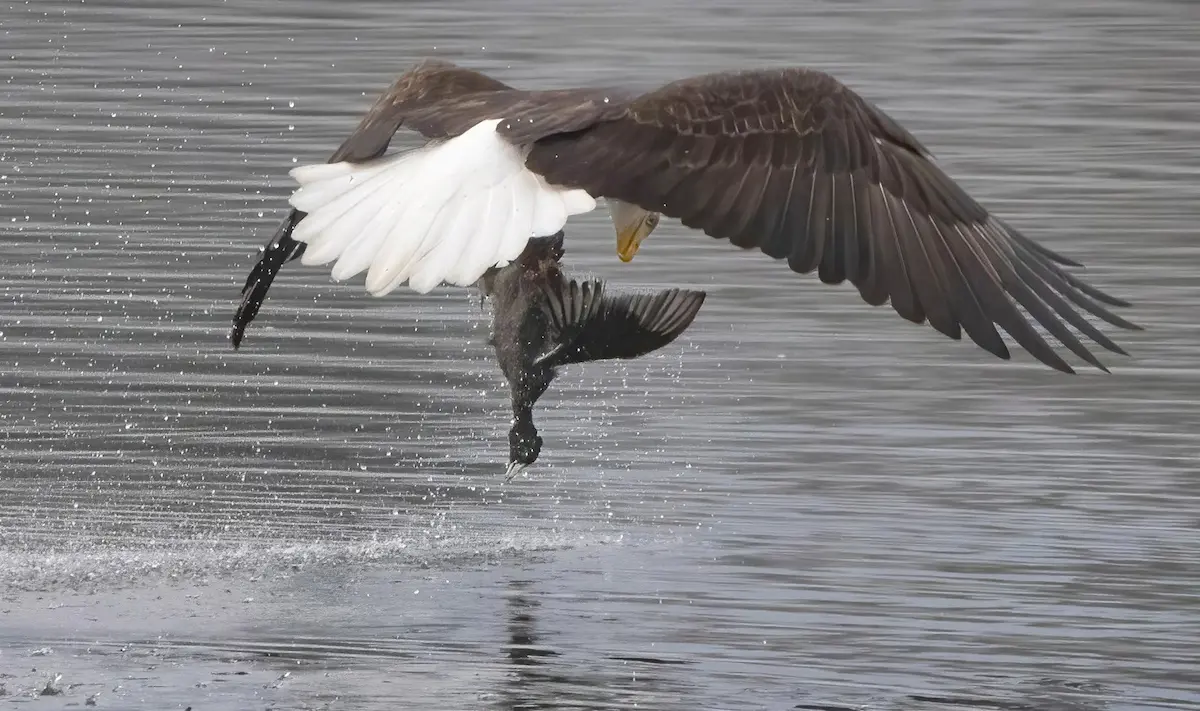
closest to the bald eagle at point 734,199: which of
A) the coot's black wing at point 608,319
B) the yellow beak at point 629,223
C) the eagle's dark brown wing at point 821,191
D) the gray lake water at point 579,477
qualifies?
the eagle's dark brown wing at point 821,191

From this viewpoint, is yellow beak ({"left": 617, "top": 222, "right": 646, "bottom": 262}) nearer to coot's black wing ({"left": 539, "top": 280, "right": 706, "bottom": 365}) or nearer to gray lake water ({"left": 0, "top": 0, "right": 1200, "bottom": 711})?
coot's black wing ({"left": 539, "top": 280, "right": 706, "bottom": 365})

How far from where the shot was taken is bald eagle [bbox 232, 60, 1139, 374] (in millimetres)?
5852

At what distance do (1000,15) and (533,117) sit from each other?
54.2 feet

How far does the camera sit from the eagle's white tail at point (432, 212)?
5.79 m

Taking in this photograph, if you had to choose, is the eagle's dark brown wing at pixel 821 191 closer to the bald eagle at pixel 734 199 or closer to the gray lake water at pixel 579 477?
the bald eagle at pixel 734 199

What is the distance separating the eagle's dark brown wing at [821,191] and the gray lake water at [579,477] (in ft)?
2.78

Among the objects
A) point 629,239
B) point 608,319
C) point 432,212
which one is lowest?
point 608,319

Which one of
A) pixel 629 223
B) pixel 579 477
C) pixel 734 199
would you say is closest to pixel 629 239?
pixel 629 223

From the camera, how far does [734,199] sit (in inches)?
237

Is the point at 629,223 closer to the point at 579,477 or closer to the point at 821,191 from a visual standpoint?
the point at 821,191

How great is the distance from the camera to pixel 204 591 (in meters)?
6.52

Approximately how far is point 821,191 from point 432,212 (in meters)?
0.91

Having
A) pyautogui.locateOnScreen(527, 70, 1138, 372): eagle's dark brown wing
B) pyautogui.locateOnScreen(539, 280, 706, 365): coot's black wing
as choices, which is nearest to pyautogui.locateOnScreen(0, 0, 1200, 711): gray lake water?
pyautogui.locateOnScreen(539, 280, 706, 365): coot's black wing

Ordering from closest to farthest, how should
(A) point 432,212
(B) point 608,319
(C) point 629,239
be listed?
(A) point 432,212
(B) point 608,319
(C) point 629,239
